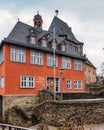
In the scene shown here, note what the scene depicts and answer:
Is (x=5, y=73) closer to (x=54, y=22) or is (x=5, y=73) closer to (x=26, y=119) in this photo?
(x=26, y=119)

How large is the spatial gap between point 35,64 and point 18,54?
275 cm

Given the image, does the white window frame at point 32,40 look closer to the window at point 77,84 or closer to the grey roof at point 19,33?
the grey roof at point 19,33

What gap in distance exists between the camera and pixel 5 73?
83.4 feet

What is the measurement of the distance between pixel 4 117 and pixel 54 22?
2493 cm

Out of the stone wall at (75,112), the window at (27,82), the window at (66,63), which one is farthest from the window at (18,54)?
the stone wall at (75,112)

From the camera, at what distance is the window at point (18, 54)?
26078 mm

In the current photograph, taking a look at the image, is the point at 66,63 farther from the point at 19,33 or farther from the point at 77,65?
the point at 19,33

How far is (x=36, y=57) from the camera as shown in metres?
28.4

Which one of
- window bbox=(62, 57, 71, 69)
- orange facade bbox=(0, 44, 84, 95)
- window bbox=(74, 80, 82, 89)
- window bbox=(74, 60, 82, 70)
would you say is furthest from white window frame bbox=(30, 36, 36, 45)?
window bbox=(74, 80, 82, 89)

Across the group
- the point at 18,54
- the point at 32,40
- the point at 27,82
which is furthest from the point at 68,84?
the point at 18,54

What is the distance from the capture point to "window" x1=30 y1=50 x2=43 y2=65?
1102 inches

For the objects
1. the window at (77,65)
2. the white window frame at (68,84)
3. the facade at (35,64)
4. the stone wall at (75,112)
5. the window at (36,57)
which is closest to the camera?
the stone wall at (75,112)

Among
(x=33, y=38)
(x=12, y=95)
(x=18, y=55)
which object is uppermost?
(x=33, y=38)

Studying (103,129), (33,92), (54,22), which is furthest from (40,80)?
(54,22)
